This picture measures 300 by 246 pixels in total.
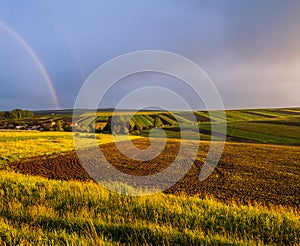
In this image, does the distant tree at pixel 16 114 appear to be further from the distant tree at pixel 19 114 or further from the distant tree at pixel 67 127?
the distant tree at pixel 67 127

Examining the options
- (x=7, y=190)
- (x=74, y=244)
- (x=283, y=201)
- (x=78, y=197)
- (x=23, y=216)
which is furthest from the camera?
(x=283, y=201)

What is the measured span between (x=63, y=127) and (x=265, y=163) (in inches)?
2717

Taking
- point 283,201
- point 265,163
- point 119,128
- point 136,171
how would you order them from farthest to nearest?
point 119,128
point 265,163
point 136,171
point 283,201

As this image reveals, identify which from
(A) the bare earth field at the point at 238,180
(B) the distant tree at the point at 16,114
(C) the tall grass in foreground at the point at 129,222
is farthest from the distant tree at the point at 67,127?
(B) the distant tree at the point at 16,114

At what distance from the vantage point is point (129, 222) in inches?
232

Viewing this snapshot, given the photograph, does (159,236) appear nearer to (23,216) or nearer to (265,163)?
(23,216)

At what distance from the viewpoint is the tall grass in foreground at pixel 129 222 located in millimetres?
4867

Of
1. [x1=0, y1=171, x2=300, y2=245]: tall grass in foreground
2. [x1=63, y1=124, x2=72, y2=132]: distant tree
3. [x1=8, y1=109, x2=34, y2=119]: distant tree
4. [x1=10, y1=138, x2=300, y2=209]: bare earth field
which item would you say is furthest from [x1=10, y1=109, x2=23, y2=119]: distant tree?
[x1=0, y1=171, x2=300, y2=245]: tall grass in foreground

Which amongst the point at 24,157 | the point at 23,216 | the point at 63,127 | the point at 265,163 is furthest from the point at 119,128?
the point at 23,216

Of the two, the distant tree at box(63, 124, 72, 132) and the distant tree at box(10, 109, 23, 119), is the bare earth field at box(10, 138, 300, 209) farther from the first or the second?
the distant tree at box(10, 109, 23, 119)

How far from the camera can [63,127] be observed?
276 ft

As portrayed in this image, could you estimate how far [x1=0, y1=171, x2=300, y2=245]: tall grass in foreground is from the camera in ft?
16.0

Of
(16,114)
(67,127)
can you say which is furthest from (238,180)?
(16,114)

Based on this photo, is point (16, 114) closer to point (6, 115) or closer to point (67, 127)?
point (6, 115)
